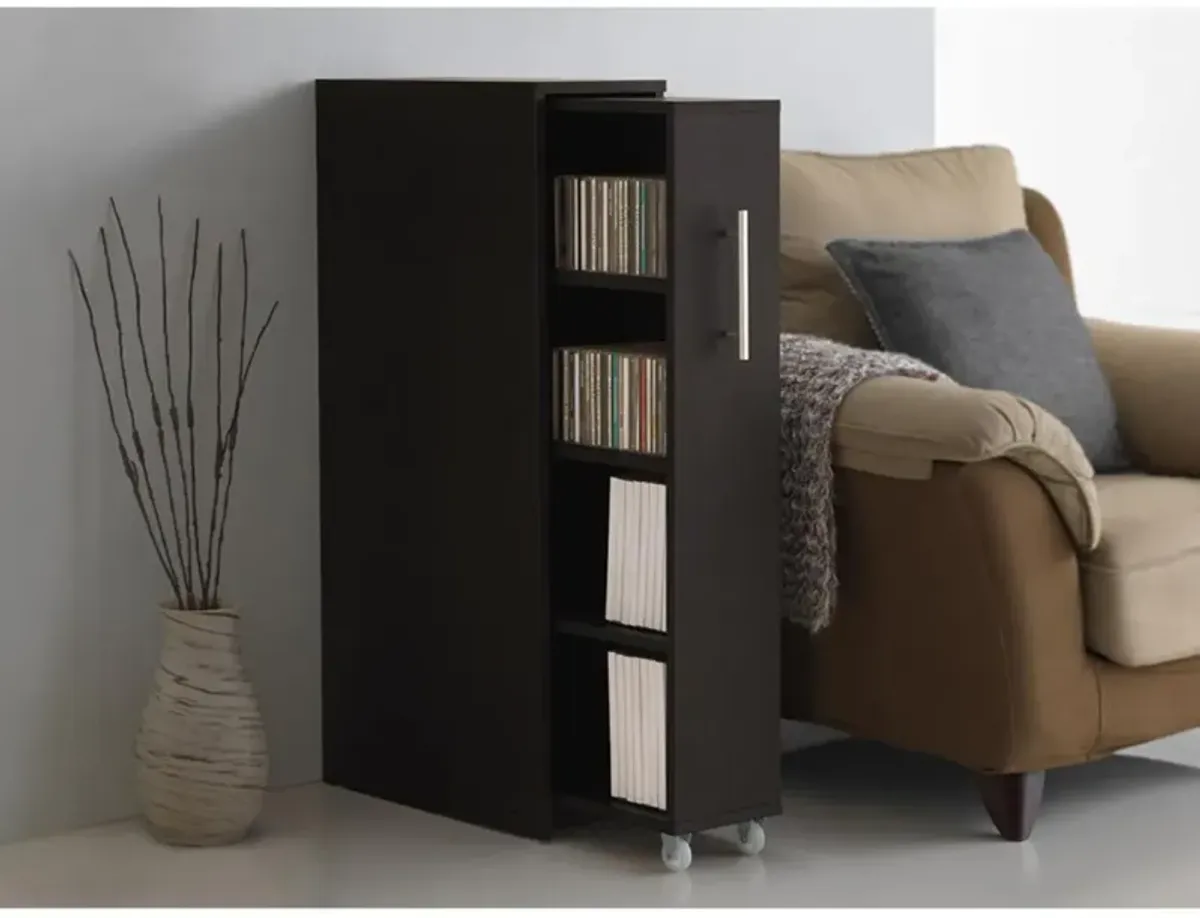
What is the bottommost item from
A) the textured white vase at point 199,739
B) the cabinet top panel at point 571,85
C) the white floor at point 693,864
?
the white floor at point 693,864

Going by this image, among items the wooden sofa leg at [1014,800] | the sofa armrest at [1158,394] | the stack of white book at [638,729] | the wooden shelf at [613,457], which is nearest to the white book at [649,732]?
the stack of white book at [638,729]

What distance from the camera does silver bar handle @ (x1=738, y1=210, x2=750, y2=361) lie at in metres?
3.45

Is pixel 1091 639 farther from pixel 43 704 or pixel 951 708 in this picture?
pixel 43 704

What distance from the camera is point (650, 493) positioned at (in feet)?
11.6

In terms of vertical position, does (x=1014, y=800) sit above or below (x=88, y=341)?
below

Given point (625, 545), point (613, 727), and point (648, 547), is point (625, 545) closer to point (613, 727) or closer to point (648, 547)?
point (648, 547)

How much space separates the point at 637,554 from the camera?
3.58 meters

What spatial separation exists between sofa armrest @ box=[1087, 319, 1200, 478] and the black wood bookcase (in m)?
1.00

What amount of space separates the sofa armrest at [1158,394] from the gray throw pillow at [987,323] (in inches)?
2.0

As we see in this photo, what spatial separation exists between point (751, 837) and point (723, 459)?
0.60 metres

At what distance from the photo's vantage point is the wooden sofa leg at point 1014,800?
3699 millimetres

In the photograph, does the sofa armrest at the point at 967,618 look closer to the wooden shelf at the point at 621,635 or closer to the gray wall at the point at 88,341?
the wooden shelf at the point at 621,635

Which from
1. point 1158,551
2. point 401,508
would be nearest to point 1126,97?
point 1158,551

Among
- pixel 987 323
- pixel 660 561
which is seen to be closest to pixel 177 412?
pixel 660 561
